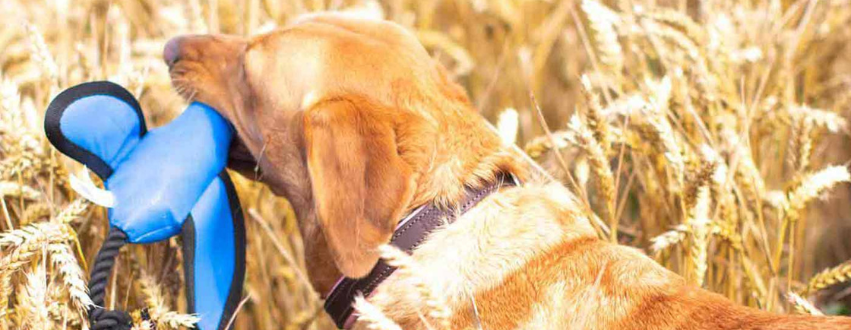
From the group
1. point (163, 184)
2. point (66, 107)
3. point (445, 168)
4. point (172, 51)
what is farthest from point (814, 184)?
point (66, 107)

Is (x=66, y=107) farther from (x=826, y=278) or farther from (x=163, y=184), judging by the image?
(x=826, y=278)

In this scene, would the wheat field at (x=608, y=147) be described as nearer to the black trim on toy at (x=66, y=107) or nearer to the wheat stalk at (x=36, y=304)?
the wheat stalk at (x=36, y=304)

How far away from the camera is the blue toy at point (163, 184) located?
7.78ft

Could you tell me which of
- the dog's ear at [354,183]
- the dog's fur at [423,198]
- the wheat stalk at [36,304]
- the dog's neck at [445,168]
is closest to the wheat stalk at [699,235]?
the dog's fur at [423,198]

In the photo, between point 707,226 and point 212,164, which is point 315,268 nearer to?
point 212,164

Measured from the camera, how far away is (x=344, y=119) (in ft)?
7.54

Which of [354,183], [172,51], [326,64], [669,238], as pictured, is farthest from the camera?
[172,51]

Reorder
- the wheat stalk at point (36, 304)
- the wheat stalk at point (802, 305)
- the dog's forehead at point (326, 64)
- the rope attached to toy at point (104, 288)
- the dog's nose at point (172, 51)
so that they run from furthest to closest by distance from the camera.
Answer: the dog's nose at point (172, 51) < the dog's forehead at point (326, 64) < the rope attached to toy at point (104, 288) < the wheat stalk at point (802, 305) < the wheat stalk at point (36, 304)

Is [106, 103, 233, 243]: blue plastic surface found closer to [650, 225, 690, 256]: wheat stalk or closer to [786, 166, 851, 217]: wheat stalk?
[650, 225, 690, 256]: wheat stalk

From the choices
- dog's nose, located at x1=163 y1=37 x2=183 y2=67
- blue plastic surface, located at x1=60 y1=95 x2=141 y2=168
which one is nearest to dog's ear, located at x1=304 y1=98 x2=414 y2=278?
blue plastic surface, located at x1=60 y1=95 x2=141 y2=168

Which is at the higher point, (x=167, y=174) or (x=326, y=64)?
(x=326, y=64)

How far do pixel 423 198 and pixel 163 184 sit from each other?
0.74 meters

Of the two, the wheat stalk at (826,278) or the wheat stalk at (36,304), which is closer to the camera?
the wheat stalk at (36,304)

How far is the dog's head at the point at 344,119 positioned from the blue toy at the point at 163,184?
0.15m
